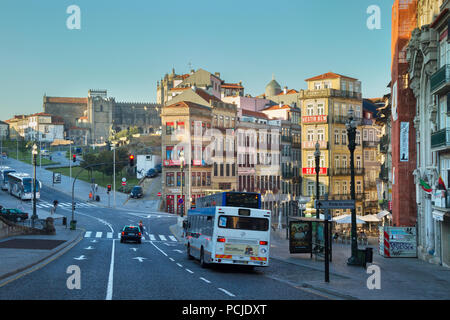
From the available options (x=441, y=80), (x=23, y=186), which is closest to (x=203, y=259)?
(x=441, y=80)

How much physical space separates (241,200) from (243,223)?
1.15m

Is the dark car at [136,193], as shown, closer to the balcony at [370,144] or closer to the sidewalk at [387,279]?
the balcony at [370,144]

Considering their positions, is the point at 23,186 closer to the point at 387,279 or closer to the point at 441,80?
the point at 441,80

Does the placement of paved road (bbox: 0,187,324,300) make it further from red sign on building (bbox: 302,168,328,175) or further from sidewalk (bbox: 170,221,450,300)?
red sign on building (bbox: 302,168,328,175)

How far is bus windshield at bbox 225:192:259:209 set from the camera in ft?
83.9

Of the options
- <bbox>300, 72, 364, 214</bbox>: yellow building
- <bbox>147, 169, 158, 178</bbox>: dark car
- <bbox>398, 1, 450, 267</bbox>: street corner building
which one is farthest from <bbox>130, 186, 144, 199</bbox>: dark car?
<bbox>398, 1, 450, 267</bbox>: street corner building

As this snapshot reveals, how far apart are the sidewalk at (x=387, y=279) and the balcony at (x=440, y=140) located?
6029 mm

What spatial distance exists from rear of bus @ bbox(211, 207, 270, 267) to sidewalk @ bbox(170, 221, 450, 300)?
7.94ft

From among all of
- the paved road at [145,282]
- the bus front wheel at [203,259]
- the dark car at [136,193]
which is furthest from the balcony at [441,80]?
the dark car at [136,193]

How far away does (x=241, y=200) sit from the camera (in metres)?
25.8

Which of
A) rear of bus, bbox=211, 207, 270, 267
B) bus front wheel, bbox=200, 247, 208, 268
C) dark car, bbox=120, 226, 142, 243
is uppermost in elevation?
rear of bus, bbox=211, 207, 270, 267

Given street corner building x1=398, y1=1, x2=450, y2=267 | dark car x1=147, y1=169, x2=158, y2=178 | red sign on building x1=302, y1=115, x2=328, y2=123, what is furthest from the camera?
dark car x1=147, y1=169, x2=158, y2=178

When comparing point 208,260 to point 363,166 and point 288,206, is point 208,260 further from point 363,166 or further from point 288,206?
point 288,206
